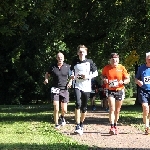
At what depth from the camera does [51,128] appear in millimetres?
11656

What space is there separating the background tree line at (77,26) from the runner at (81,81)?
3218 mm

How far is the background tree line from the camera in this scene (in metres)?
14.1

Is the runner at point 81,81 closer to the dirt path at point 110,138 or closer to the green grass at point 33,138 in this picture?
the dirt path at point 110,138

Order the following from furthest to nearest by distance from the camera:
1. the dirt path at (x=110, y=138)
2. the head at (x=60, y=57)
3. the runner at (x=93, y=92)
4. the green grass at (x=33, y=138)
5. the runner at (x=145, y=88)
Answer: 1. the runner at (x=93, y=92)
2. the head at (x=60, y=57)
3. the runner at (x=145, y=88)
4. the dirt path at (x=110, y=138)
5. the green grass at (x=33, y=138)

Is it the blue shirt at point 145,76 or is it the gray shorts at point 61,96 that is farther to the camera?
the gray shorts at point 61,96

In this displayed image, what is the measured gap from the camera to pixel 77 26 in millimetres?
21109

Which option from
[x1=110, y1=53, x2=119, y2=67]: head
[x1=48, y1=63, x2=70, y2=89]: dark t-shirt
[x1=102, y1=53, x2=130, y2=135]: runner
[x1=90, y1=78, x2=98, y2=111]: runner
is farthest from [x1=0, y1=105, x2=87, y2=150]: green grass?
[x1=90, y1=78, x2=98, y2=111]: runner

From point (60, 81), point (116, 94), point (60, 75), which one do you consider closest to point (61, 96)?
point (60, 81)

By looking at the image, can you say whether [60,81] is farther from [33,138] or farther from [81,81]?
[33,138]

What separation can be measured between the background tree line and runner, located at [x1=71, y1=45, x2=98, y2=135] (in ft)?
10.6

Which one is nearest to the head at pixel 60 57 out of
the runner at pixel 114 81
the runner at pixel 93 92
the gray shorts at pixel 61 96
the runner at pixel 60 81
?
the runner at pixel 60 81

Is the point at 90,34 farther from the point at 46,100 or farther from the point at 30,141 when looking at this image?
the point at 46,100

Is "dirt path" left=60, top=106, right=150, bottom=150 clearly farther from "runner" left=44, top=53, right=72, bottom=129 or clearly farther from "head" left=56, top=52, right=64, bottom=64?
"head" left=56, top=52, right=64, bottom=64

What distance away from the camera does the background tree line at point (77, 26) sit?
1406 centimetres
